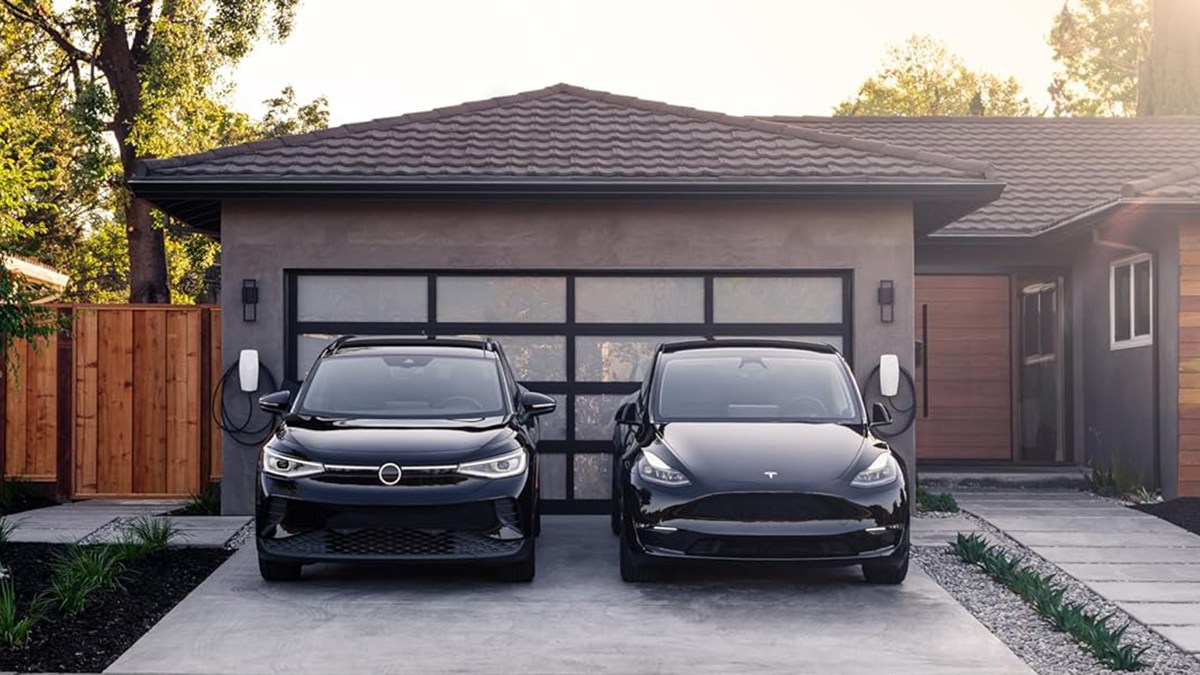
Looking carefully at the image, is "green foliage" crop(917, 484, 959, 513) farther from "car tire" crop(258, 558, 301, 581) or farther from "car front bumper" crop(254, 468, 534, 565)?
"car tire" crop(258, 558, 301, 581)

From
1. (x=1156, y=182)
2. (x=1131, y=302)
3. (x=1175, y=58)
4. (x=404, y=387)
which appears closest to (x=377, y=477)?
(x=404, y=387)

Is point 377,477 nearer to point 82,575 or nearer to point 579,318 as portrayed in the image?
point 82,575

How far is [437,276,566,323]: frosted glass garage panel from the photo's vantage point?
43.1 ft

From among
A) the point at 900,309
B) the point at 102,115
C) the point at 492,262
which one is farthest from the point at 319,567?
the point at 102,115

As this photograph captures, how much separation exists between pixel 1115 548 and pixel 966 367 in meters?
6.40

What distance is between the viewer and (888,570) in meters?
9.33

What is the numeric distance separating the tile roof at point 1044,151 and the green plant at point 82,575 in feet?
33.8

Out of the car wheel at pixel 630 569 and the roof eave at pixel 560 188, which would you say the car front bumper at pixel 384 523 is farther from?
the roof eave at pixel 560 188

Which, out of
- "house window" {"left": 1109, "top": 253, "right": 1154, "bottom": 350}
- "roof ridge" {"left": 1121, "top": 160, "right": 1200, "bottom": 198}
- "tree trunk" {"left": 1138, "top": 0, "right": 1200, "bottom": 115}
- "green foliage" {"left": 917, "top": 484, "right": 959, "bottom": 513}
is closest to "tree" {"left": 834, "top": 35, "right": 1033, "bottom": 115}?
"tree trunk" {"left": 1138, "top": 0, "right": 1200, "bottom": 115}

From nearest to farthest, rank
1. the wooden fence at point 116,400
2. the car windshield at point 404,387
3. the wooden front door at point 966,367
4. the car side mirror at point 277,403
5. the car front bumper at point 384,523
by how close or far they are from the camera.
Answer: the car front bumper at point 384,523 < the car windshield at point 404,387 < the car side mirror at point 277,403 < the wooden fence at point 116,400 < the wooden front door at point 966,367

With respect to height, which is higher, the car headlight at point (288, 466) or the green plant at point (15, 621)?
the car headlight at point (288, 466)

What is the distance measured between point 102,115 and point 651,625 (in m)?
20.3

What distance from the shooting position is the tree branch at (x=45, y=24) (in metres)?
27.0

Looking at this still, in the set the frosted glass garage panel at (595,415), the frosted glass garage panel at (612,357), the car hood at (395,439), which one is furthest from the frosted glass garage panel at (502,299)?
the car hood at (395,439)
